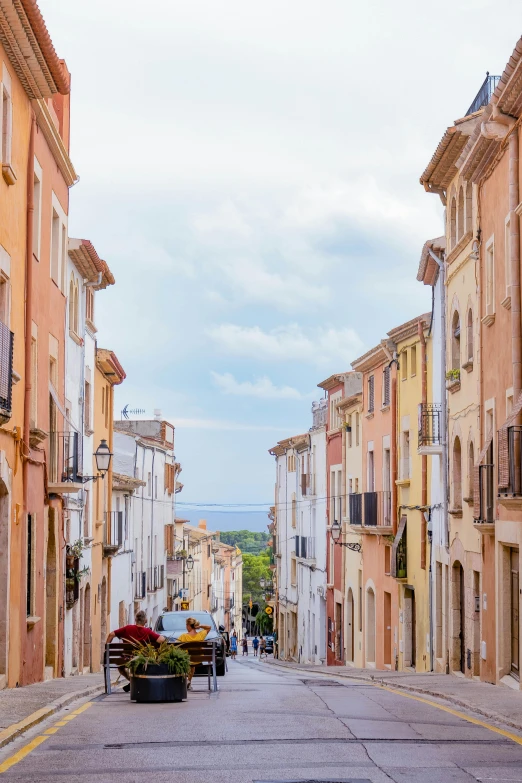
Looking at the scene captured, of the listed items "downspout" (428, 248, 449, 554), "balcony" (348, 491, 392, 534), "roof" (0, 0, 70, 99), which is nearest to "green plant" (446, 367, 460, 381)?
"downspout" (428, 248, 449, 554)

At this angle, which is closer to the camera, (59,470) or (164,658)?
(164,658)

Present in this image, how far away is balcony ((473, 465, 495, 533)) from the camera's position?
68.0 feet

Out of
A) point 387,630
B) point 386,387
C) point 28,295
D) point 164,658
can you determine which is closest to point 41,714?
point 164,658

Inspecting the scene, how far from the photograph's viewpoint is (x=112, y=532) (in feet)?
131

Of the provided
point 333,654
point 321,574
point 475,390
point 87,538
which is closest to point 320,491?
point 321,574

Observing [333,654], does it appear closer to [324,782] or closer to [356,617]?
[356,617]

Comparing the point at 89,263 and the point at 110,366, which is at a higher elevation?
the point at 89,263


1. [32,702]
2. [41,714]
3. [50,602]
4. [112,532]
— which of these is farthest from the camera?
[112,532]

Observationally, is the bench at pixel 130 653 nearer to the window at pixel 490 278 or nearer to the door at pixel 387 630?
the window at pixel 490 278

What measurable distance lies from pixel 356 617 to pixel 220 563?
63461 millimetres

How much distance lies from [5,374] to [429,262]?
1511cm

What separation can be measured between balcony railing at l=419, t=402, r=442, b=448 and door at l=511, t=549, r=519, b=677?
24.9 feet

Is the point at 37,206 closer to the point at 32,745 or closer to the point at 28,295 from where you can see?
the point at 28,295

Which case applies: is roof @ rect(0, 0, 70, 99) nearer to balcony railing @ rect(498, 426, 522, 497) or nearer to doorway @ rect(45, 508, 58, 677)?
balcony railing @ rect(498, 426, 522, 497)
